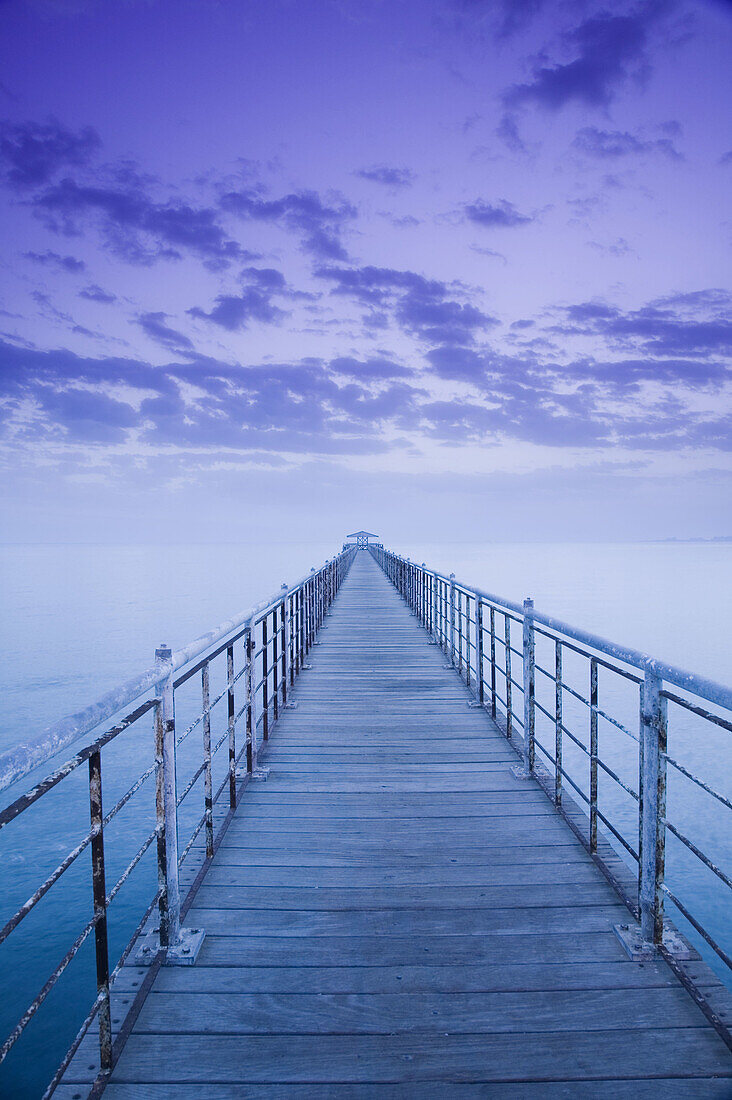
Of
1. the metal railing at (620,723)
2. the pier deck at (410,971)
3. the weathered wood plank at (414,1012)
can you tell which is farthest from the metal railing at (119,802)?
the metal railing at (620,723)

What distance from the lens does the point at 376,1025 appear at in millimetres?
2320

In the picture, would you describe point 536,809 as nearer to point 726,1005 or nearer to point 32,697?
point 726,1005

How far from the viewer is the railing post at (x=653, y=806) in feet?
8.63

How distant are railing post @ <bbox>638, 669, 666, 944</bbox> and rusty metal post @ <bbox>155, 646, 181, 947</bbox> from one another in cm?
200

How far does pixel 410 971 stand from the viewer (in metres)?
2.60

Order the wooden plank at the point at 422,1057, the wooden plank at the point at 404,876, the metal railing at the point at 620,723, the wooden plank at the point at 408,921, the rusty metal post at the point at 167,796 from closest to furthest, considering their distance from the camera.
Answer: the wooden plank at the point at 422,1057 < the metal railing at the point at 620,723 < the rusty metal post at the point at 167,796 < the wooden plank at the point at 408,921 < the wooden plank at the point at 404,876

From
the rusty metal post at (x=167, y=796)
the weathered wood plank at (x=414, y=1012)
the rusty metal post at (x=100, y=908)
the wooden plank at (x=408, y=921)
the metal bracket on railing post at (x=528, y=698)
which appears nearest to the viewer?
the rusty metal post at (x=100, y=908)

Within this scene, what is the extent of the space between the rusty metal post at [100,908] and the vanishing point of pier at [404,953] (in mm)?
13

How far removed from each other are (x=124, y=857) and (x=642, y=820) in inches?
306

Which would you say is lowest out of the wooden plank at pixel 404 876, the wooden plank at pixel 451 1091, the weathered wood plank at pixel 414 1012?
the wooden plank at pixel 451 1091

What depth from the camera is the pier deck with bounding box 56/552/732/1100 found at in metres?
2.12

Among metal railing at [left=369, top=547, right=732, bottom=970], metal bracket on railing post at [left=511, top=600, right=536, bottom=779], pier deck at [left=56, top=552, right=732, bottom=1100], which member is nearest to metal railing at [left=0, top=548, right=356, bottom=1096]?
pier deck at [left=56, top=552, right=732, bottom=1100]

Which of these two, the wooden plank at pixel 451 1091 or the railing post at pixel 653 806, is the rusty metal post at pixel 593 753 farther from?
the wooden plank at pixel 451 1091

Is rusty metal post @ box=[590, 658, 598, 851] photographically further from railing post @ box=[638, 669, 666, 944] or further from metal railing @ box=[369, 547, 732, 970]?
railing post @ box=[638, 669, 666, 944]
